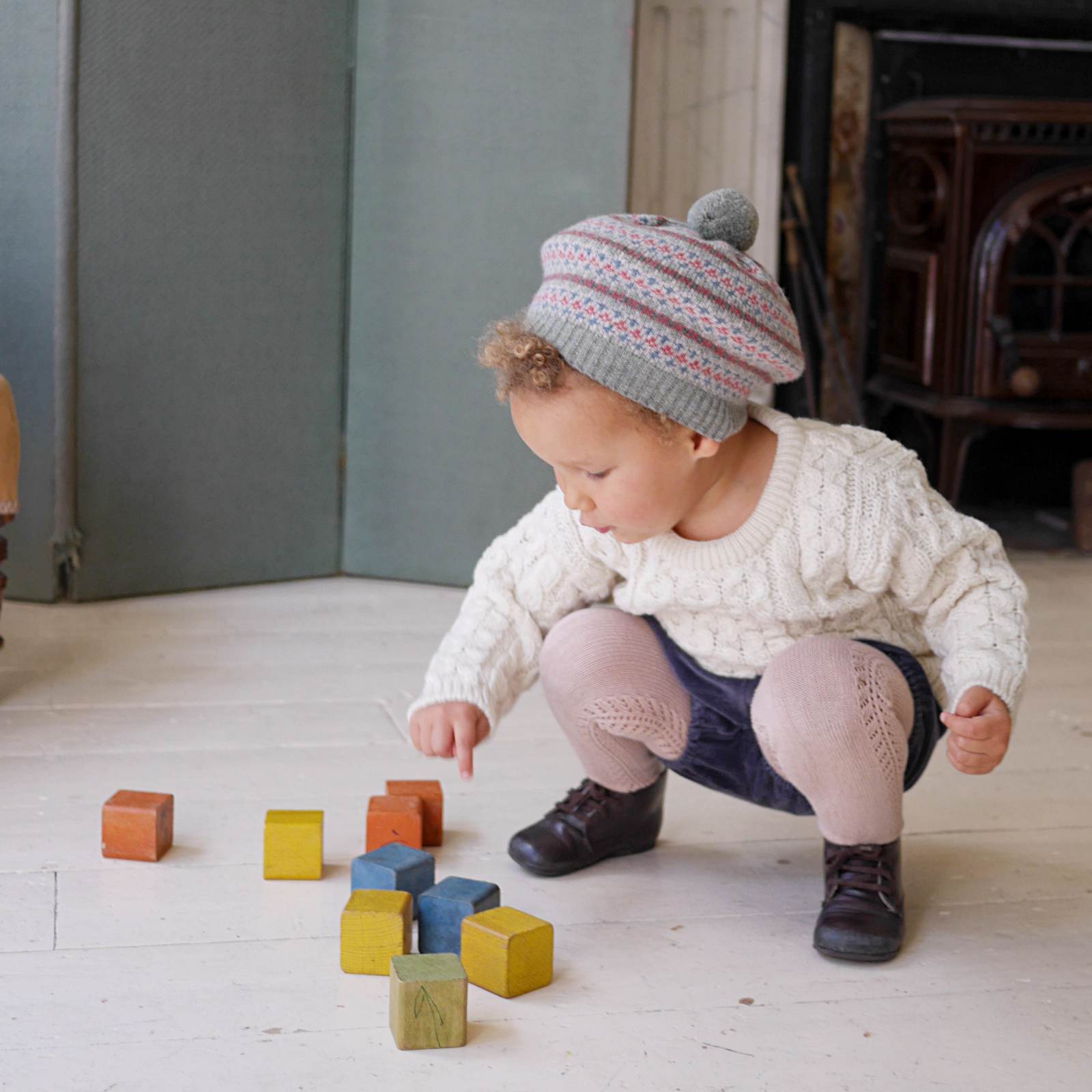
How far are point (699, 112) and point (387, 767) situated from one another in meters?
1.52

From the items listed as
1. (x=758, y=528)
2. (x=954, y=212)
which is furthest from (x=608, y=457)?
(x=954, y=212)

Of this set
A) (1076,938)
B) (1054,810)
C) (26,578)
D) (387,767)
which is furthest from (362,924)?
(26,578)

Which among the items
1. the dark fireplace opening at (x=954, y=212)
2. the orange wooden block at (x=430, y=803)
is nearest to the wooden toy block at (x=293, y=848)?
the orange wooden block at (x=430, y=803)

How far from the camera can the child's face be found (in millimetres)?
1216

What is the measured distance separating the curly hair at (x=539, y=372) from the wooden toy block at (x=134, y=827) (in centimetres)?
53

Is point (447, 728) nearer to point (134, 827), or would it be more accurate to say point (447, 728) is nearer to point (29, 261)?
point (134, 827)

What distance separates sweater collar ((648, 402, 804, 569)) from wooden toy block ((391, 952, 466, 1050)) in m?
0.42

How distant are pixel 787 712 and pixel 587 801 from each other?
0.91ft

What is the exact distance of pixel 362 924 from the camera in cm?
120

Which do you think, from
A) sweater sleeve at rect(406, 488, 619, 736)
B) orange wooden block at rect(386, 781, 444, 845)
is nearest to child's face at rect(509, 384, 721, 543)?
sweater sleeve at rect(406, 488, 619, 736)

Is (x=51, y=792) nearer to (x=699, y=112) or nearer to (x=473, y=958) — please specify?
(x=473, y=958)

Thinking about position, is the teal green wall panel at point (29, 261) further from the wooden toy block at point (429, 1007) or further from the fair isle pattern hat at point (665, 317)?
the wooden toy block at point (429, 1007)

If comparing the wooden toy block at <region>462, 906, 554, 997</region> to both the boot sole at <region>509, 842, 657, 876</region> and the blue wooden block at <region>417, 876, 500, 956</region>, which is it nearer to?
the blue wooden block at <region>417, 876, 500, 956</region>

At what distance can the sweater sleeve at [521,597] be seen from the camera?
1373 mm
